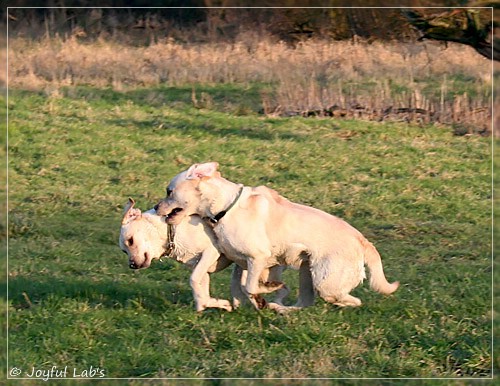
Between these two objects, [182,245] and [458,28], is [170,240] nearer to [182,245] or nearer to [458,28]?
[182,245]

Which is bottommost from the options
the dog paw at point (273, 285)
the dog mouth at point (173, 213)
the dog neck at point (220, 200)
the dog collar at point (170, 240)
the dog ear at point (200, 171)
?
the dog paw at point (273, 285)

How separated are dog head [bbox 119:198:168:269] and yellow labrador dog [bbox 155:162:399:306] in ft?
0.44

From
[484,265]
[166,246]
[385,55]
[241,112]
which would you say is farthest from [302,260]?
[385,55]

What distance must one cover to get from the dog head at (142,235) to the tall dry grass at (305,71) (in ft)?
24.8

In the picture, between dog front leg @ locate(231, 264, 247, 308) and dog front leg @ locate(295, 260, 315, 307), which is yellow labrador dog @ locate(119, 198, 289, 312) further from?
dog front leg @ locate(295, 260, 315, 307)

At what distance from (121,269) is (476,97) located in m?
7.61

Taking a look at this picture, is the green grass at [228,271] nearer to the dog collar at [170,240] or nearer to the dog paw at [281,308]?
the dog paw at [281,308]

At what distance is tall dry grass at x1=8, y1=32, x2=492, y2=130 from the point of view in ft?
45.1

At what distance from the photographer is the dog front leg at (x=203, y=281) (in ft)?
20.0

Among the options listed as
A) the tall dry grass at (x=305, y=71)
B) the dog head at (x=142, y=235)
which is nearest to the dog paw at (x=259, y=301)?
the dog head at (x=142, y=235)

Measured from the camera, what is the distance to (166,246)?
6234 mm

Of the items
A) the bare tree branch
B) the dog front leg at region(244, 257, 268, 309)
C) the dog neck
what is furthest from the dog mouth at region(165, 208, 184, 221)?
the bare tree branch

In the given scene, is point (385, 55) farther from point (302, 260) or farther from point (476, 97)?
point (302, 260)

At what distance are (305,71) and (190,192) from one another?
8526mm
